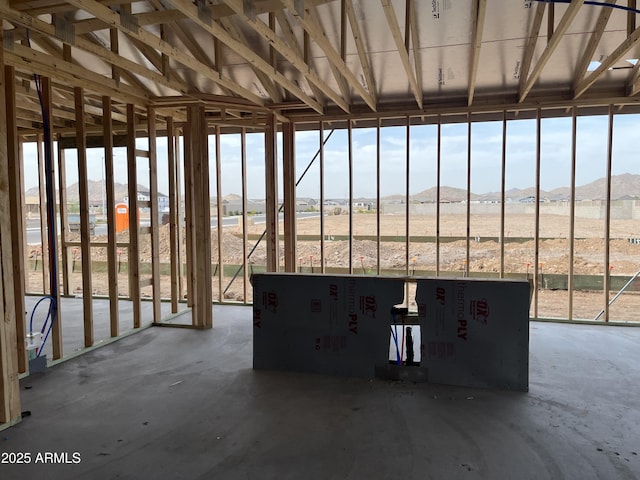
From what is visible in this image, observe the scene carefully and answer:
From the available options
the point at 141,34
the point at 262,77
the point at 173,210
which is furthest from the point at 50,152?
the point at 262,77

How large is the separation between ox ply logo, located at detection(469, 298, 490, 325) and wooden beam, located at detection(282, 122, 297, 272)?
343cm

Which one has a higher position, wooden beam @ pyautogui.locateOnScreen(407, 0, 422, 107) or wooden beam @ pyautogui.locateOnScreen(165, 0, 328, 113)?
wooden beam @ pyautogui.locateOnScreen(407, 0, 422, 107)

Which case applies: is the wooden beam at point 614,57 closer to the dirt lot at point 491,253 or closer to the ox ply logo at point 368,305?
the ox ply logo at point 368,305

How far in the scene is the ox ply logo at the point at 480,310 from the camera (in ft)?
12.1

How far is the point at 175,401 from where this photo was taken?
3469mm

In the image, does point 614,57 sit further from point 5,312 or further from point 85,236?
point 85,236

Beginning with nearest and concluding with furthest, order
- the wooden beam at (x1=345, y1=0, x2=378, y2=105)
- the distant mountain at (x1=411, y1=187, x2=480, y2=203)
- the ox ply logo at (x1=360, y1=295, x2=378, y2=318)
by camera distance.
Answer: the ox ply logo at (x1=360, y1=295, x2=378, y2=318) → the wooden beam at (x1=345, y1=0, x2=378, y2=105) → the distant mountain at (x1=411, y1=187, x2=480, y2=203)

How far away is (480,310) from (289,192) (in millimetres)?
3880

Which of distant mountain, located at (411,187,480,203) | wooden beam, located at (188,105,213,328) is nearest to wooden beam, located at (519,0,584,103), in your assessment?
wooden beam, located at (188,105,213,328)

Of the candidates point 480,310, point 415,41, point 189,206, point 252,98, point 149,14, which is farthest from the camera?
point 189,206

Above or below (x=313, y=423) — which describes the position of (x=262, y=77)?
above

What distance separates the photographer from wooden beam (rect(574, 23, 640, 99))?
11.8 ft

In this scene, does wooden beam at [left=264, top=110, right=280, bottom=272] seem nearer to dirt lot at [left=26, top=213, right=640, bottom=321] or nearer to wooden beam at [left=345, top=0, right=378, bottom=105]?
wooden beam at [left=345, top=0, right=378, bottom=105]

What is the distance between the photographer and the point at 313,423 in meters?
3.06
